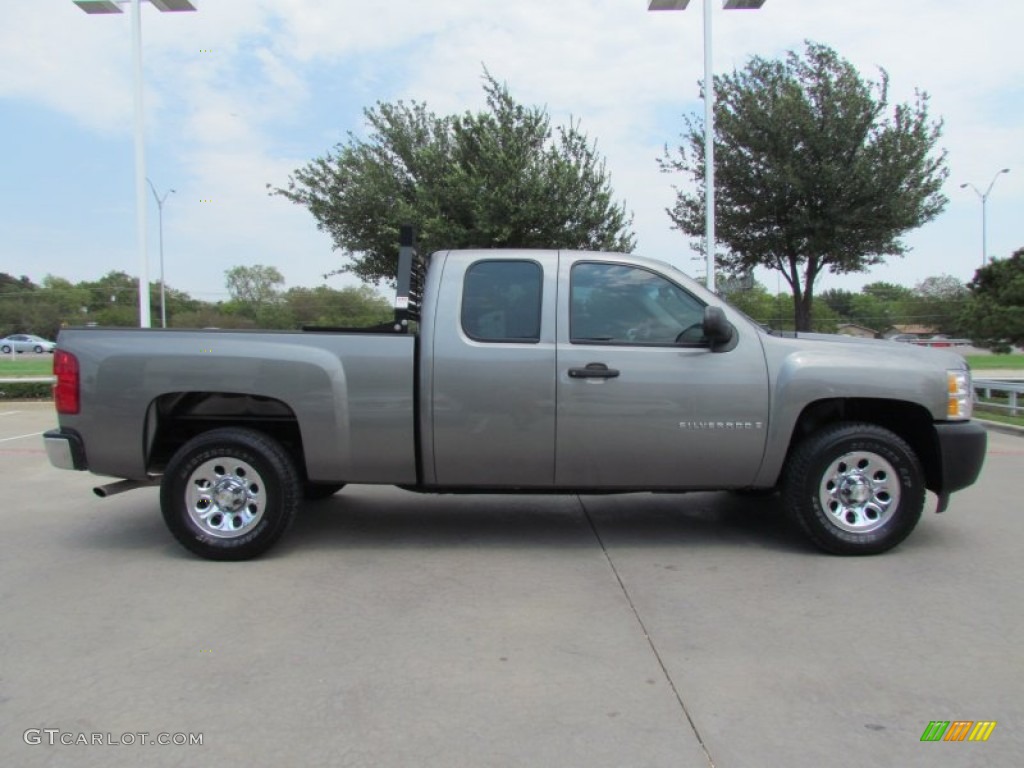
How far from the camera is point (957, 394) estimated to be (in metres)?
4.74

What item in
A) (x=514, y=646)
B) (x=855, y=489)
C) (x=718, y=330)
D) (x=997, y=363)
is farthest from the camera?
(x=997, y=363)

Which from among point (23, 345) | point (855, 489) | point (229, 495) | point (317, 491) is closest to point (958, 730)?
point (855, 489)

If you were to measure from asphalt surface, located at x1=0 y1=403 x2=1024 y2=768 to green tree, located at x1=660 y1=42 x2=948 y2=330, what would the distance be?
10545mm

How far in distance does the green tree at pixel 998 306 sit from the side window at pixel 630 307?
34774 millimetres

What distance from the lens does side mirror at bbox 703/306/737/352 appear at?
178 inches

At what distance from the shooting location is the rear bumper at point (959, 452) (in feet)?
15.4

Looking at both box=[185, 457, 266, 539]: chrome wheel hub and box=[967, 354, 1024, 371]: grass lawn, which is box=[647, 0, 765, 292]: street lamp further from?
box=[967, 354, 1024, 371]: grass lawn

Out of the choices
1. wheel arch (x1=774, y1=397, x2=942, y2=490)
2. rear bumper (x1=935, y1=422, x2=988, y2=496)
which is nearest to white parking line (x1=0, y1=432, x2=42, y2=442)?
wheel arch (x1=774, y1=397, x2=942, y2=490)

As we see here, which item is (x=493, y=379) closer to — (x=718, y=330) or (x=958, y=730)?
(x=718, y=330)

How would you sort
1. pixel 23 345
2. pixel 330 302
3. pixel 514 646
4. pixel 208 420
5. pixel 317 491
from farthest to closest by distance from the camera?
pixel 23 345 → pixel 330 302 → pixel 317 491 → pixel 208 420 → pixel 514 646

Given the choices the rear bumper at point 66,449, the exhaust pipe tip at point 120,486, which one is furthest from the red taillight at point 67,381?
the exhaust pipe tip at point 120,486

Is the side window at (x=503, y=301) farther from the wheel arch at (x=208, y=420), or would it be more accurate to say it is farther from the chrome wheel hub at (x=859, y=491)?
the chrome wheel hub at (x=859, y=491)

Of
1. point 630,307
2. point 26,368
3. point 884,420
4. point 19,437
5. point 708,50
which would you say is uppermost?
point 708,50

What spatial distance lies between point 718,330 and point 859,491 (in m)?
1.43
